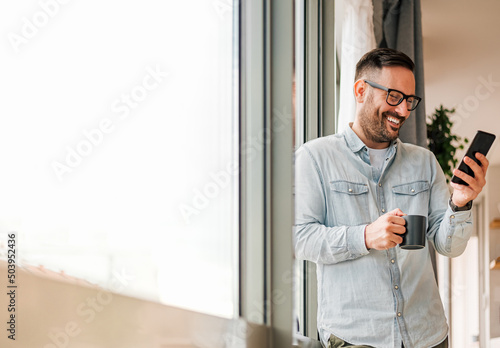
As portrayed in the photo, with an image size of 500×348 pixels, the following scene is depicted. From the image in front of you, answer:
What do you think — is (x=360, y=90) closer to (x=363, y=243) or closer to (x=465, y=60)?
(x=363, y=243)

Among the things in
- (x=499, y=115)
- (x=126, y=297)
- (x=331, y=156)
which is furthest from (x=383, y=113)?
(x=499, y=115)

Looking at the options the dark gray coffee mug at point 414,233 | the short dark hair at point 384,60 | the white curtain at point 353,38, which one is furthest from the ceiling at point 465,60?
the dark gray coffee mug at point 414,233

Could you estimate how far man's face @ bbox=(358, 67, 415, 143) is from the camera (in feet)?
3.78

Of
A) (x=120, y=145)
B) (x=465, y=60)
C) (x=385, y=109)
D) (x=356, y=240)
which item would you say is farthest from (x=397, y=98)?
(x=465, y=60)

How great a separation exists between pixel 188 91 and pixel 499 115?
357 cm

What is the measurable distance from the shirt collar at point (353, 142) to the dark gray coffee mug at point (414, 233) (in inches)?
8.3

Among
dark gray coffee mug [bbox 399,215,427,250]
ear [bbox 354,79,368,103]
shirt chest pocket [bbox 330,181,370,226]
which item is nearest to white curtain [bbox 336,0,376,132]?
ear [bbox 354,79,368,103]

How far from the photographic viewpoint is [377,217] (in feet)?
3.67

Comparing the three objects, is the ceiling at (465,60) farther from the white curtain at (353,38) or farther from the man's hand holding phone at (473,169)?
the man's hand holding phone at (473,169)

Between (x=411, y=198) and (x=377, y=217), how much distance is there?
0.09m

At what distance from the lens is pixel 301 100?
5.47ft

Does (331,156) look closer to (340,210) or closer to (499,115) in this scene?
(340,210)

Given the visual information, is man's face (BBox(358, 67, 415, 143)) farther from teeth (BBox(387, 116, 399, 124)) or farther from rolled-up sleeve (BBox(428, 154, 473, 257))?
rolled-up sleeve (BBox(428, 154, 473, 257))

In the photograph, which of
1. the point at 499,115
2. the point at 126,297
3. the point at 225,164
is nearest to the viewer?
the point at 126,297
